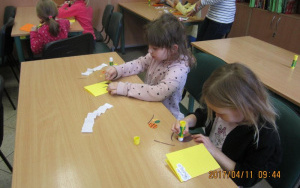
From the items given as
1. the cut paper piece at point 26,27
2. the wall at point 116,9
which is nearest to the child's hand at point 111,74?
the cut paper piece at point 26,27

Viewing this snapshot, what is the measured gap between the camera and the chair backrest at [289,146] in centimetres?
89

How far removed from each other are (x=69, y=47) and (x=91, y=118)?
3.68 ft

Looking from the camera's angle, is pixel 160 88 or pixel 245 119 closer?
pixel 245 119

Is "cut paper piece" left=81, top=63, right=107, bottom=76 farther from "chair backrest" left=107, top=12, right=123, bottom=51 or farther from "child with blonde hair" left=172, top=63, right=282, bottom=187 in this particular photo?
"chair backrest" left=107, top=12, right=123, bottom=51

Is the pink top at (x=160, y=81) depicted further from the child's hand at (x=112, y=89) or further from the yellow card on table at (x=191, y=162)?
the yellow card on table at (x=191, y=162)

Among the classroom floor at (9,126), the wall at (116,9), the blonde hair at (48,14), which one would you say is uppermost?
the blonde hair at (48,14)

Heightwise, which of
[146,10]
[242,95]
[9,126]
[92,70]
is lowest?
[9,126]

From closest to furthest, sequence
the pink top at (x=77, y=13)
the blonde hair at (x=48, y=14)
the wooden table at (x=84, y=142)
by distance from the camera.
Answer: the wooden table at (x=84, y=142), the blonde hair at (x=48, y=14), the pink top at (x=77, y=13)

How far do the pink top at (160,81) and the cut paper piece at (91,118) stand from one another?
0.13 metres

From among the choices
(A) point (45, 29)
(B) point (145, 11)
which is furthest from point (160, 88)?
(B) point (145, 11)

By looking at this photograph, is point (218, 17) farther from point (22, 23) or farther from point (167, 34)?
point (22, 23)

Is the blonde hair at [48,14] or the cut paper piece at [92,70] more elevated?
the blonde hair at [48,14]

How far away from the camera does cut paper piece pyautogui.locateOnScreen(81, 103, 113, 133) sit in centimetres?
98

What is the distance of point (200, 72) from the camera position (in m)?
1.50
